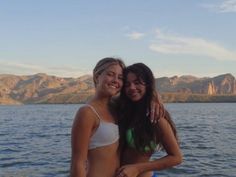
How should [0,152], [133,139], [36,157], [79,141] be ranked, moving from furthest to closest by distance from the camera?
[0,152] → [36,157] → [133,139] → [79,141]

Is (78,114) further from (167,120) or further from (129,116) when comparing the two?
(167,120)

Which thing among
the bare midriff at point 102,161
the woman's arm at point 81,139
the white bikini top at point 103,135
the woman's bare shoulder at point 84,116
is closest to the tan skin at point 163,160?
the bare midriff at point 102,161

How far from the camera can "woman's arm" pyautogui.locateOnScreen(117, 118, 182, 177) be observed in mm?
5160

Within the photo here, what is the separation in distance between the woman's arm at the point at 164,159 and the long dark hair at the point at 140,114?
3.3 inches

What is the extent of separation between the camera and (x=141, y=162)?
215 inches

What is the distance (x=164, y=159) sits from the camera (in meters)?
5.21

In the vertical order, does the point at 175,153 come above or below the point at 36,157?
above

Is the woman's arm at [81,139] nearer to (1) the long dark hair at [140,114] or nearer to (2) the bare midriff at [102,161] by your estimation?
(2) the bare midriff at [102,161]

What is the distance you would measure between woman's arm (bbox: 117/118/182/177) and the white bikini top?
14.3 inches

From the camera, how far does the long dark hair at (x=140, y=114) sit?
5.25 metres

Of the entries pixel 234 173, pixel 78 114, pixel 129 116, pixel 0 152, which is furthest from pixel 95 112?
pixel 0 152

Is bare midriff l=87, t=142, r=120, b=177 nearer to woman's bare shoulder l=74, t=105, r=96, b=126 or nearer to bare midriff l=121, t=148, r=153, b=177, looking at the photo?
bare midriff l=121, t=148, r=153, b=177

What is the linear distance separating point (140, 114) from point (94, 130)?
2.18ft

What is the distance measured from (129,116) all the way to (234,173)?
53.3ft
